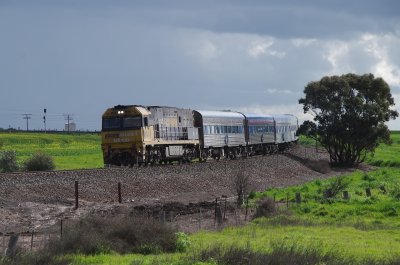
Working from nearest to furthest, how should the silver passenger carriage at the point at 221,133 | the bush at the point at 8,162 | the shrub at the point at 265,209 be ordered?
the shrub at the point at 265,209
the bush at the point at 8,162
the silver passenger carriage at the point at 221,133

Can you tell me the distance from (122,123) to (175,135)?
5.03 meters

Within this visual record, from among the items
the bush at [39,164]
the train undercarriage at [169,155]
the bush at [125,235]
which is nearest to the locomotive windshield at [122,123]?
the train undercarriage at [169,155]

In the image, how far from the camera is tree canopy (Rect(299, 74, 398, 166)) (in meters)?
66.8

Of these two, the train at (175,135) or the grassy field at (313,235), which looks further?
the train at (175,135)

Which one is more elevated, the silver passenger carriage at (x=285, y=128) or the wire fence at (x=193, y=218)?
the silver passenger carriage at (x=285, y=128)

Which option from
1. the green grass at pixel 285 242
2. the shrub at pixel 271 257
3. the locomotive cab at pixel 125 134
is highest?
the locomotive cab at pixel 125 134

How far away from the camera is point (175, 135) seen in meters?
46.6

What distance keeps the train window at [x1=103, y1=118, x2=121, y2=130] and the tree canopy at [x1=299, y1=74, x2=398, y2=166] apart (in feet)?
94.9

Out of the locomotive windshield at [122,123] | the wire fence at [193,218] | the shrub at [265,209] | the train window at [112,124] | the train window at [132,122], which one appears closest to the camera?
the wire fence at [193,218]

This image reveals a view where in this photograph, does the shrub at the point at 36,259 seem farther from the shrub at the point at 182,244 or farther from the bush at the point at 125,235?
the shrub at the point at 182,244

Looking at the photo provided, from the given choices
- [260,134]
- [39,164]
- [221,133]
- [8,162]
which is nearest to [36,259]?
[8,162]

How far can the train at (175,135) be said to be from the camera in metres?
41.8

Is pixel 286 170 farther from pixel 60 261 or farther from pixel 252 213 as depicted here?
pixel 60 261

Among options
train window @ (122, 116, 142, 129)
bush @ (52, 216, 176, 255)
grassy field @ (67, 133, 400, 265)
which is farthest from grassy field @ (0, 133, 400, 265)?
train window @ (122, 116, 142, 129)
